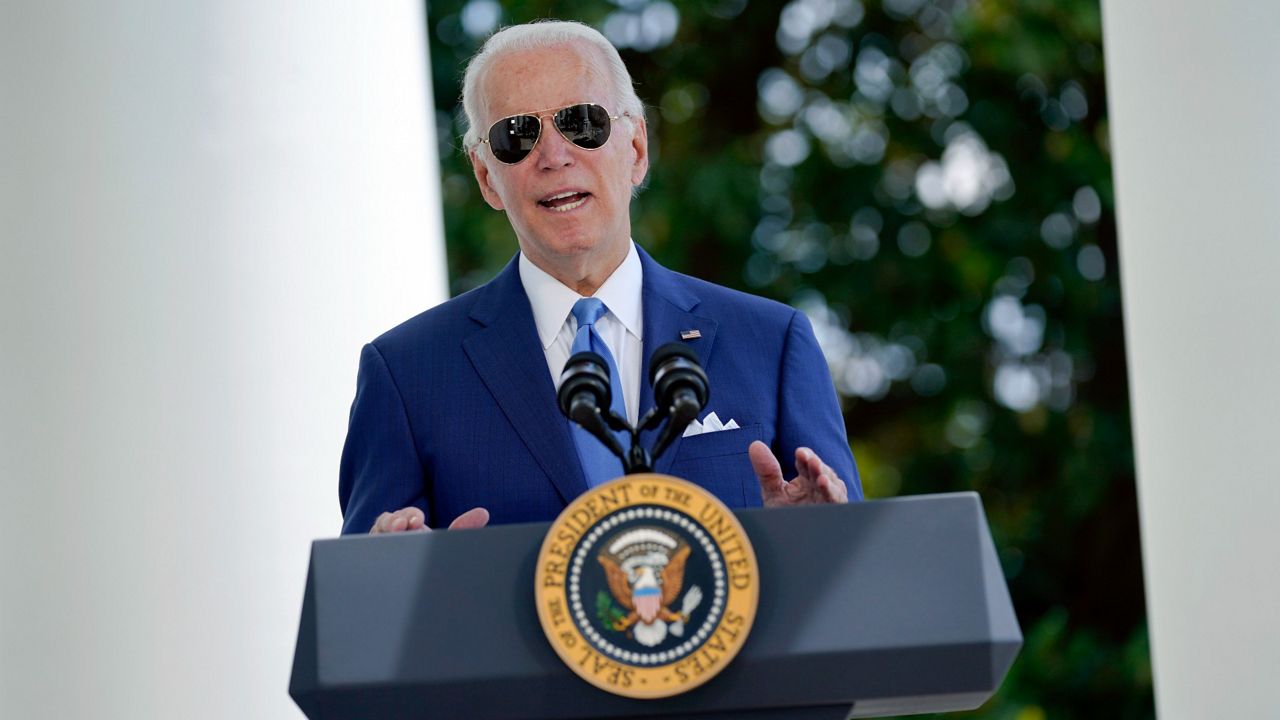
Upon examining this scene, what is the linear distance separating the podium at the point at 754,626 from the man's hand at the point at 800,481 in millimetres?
240

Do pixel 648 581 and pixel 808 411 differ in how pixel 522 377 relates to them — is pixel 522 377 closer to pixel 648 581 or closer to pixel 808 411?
pixel 808 411

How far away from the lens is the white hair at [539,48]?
8.89ft

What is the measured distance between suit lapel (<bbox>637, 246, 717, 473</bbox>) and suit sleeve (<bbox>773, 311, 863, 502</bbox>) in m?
0.13

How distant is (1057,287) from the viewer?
9.56 meters

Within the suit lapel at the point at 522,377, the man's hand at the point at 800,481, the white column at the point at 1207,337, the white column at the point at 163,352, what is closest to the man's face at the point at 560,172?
the suit lapel at the point at 522,377

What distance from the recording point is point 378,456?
2502 mm

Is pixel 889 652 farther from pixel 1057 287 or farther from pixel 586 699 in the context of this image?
pixel 1057 287

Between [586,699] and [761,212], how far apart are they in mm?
7773

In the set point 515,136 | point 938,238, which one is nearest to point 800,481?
point 515,136

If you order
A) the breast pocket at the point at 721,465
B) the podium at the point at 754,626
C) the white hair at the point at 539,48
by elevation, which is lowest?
the podium at the point at 754,626

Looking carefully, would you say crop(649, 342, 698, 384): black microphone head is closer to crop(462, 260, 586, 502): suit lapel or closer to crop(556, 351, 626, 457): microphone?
crop(556, 351, 626, 457): microphone

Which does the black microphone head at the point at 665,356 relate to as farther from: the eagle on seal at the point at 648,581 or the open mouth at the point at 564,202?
the open mouth at the point at 564,202

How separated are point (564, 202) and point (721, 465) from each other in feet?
1.66

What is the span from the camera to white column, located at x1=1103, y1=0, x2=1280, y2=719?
3.95 m
